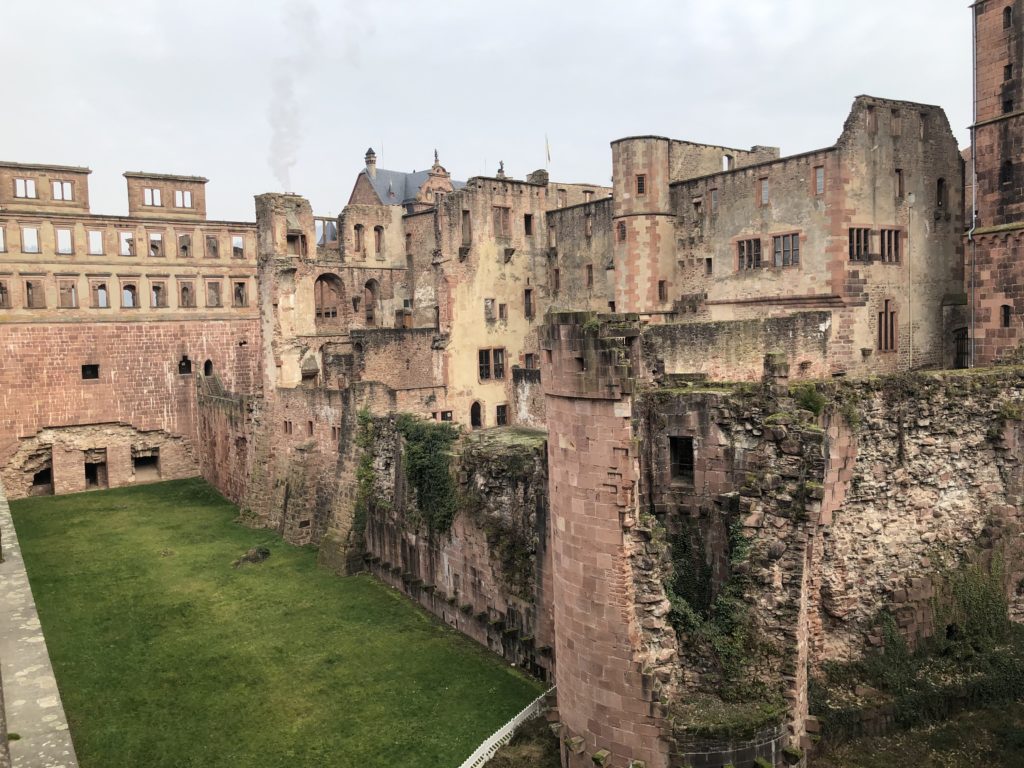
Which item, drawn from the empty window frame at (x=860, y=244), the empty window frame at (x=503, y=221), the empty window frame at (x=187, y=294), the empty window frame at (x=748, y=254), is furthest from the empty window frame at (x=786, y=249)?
the empty window frame at (x=187, y=294)

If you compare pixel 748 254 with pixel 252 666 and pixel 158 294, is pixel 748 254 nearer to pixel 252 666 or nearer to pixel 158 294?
pixel 252 666

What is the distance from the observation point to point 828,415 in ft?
42.9

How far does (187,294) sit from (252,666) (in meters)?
25.4

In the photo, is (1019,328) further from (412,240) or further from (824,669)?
(412,240)

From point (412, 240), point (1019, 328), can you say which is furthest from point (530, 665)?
point (412, 240)

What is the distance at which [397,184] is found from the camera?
2459 inches

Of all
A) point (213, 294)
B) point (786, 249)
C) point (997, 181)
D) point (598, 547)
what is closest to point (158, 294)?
point (213, 294)

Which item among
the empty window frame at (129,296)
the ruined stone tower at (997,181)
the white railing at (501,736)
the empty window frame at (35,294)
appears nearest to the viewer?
the white railing at (501,736)

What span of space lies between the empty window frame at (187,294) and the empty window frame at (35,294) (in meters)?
5.35

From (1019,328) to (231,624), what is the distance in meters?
21.7

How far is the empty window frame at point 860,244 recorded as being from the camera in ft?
84.7

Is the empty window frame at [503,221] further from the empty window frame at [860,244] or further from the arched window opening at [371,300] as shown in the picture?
the empty window frame at [860,244]

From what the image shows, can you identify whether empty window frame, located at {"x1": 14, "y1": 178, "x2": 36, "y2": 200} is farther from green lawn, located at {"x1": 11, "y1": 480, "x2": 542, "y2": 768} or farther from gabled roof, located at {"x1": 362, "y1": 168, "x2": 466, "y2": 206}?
gabled roof, located at {"x1": 362, "y1": 168, "x2": 466, "y2": 206}

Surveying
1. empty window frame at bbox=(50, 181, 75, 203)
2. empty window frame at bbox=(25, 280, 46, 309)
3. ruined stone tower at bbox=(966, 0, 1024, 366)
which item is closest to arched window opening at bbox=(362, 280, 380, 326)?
empty window frame at bbox=(25, 280, 46, 309)
